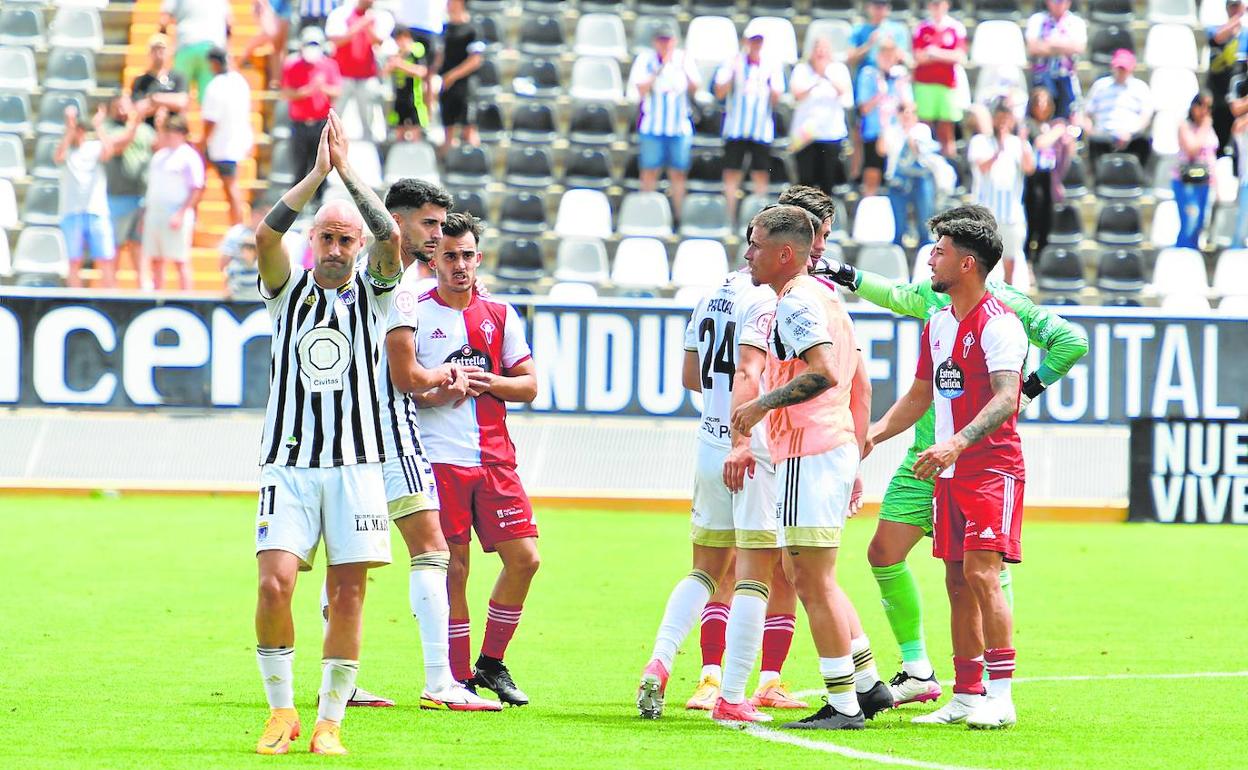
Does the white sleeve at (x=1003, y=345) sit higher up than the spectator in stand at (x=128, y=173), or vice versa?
the spectator in stand at (x=128, y=173)

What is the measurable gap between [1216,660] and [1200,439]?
735cm

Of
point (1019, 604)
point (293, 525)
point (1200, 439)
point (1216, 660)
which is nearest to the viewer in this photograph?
point (293, 525)

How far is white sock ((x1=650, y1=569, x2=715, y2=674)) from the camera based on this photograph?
8.06 m

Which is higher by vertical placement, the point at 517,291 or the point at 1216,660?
the point at 517,291

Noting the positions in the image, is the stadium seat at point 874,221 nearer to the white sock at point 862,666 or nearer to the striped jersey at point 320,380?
the white sock at point 862,666

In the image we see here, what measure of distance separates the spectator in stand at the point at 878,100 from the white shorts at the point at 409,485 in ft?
48.5

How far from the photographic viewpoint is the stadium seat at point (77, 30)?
25.2 metres

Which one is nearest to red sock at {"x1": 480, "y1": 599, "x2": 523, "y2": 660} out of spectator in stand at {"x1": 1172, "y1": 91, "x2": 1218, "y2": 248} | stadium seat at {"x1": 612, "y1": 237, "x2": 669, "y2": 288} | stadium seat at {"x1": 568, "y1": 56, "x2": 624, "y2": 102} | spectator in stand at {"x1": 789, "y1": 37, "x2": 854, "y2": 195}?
stadium seat at {"x1": 612, "y1": 237, "x2": 669, "y2": 288}

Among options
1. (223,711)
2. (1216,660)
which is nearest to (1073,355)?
(1216,660)

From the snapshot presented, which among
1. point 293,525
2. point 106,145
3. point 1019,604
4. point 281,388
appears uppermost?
point 106,145

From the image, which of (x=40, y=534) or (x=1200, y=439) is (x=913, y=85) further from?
(x=40, y=534)

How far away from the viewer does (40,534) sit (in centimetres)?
1489

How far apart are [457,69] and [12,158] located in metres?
5.93

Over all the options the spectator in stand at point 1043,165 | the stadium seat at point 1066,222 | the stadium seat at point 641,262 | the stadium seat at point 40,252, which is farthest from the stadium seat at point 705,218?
the stadium seat at point 40,252
